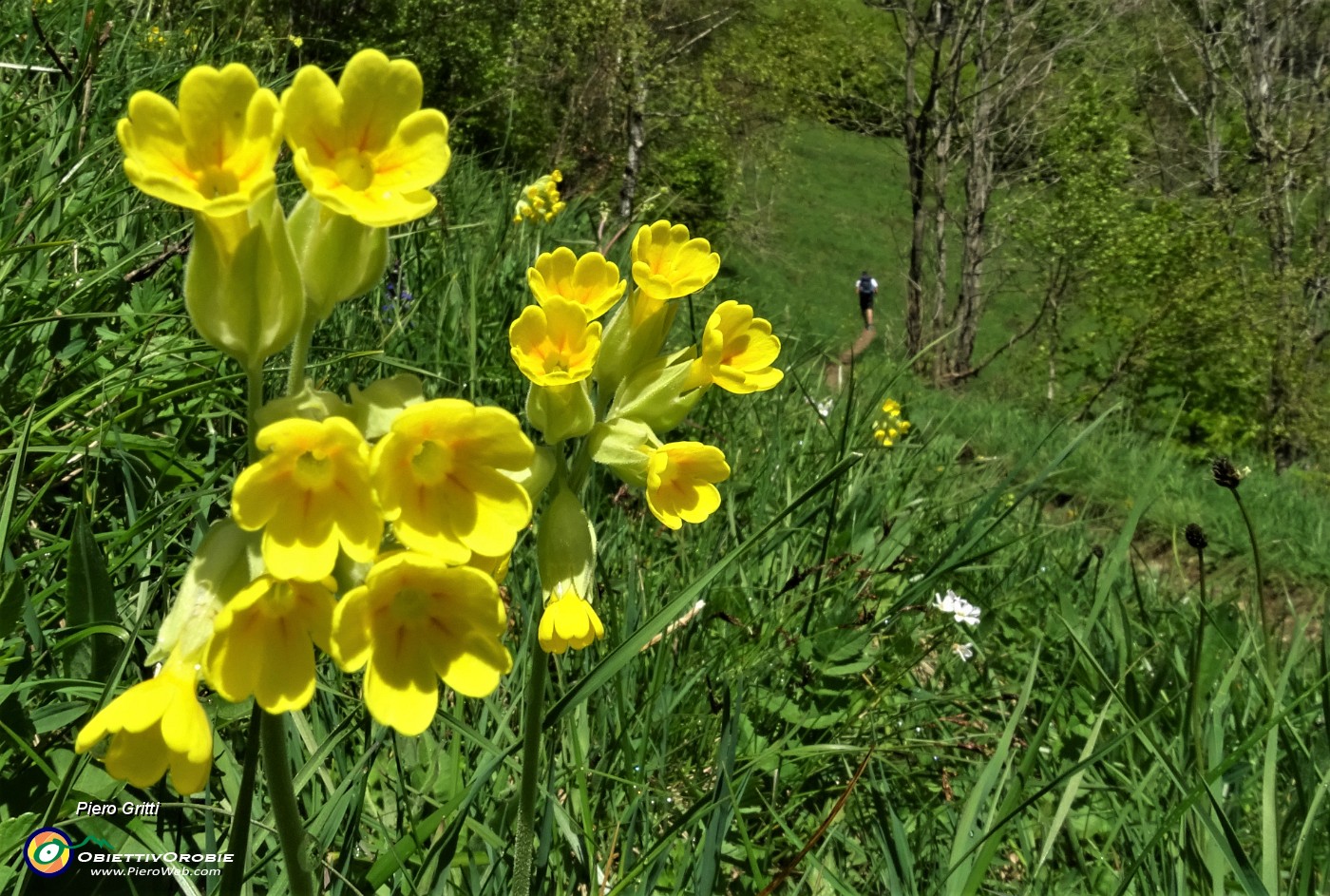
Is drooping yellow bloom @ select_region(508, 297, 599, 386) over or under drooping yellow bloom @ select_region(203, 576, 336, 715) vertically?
over

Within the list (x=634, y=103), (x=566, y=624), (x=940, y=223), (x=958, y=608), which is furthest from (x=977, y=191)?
(x=566, y=624)

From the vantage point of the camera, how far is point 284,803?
0.75 meters

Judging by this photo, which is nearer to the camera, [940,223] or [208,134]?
[208,134]

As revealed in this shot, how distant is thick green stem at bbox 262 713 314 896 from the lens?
29.3 inches

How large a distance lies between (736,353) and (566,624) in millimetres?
439

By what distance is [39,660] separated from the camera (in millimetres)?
1209

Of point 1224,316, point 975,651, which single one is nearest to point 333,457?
point 975,651

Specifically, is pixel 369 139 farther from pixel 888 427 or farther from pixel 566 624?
pixel 888 427

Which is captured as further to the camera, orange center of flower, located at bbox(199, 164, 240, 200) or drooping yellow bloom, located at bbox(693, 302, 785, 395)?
drooping yellow bloom, located at bbox(693, 302, 785, 395)

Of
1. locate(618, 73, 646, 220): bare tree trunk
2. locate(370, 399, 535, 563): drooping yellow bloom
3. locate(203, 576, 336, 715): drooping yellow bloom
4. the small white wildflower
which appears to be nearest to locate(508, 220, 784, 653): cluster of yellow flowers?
locate(370, 399, 535, 563): drooping yellow bloom

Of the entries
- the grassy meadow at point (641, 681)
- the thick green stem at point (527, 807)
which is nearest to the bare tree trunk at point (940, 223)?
the grassy meadow at point (641, 681)

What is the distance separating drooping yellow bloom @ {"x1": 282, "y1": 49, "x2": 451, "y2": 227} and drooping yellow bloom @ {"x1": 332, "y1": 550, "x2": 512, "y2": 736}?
287 millimetres

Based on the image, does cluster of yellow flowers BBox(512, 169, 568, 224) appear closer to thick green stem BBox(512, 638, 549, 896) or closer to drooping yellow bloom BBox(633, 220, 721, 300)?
drooping yellow bloom BBox(633, 220, 721, 300)

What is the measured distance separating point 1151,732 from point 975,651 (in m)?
0.49
